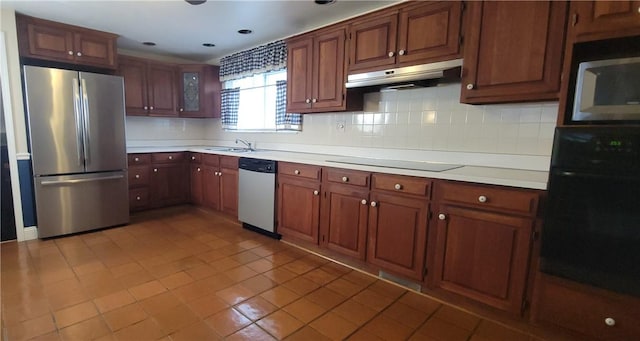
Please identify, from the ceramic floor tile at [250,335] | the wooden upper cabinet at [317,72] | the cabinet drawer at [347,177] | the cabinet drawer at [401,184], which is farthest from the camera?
the wooden upper cabinet at [317,72]

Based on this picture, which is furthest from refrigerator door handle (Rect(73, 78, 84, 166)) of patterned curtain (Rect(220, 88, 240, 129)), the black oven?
the black oven

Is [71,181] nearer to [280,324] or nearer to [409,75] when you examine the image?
[280,324]

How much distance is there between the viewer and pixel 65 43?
3117 millimetres

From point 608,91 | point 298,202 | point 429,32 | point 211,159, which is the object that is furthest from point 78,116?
point 608,91

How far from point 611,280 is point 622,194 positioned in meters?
0.41

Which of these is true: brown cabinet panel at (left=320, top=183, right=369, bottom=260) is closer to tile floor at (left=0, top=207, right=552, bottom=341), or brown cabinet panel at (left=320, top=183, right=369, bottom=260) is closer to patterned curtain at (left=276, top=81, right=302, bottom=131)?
tile floor at (left=0, top=207, right=552, bottom=341)

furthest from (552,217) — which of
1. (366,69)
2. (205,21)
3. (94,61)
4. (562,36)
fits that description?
(94,61)

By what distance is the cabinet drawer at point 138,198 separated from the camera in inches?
151

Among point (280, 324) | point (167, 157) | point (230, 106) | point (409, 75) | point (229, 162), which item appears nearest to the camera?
point (280, 324)

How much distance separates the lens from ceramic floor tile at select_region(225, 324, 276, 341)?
1.66 m

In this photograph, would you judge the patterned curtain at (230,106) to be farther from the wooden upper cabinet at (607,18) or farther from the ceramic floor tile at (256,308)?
the wooden upper cabinet at (607,18)

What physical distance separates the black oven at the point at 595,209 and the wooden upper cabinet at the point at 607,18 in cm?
47

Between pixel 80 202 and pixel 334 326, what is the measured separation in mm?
2965

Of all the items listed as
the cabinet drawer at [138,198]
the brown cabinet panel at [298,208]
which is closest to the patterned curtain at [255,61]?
the brown cabinet panel at [298,208]
